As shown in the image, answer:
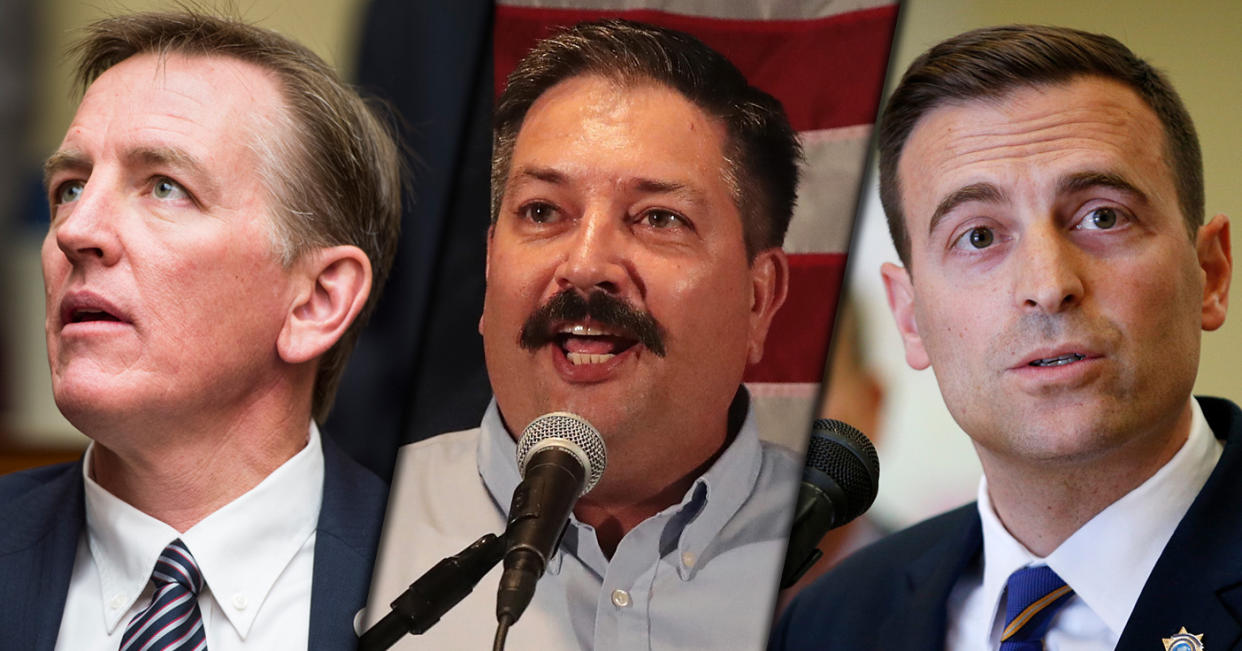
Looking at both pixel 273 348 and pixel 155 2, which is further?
pixel 155 2

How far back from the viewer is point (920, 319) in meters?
2.01

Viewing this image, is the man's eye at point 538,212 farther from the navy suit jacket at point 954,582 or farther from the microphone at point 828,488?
the navy suit jacket at point 954,582

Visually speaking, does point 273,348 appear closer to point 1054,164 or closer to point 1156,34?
point 1054,164

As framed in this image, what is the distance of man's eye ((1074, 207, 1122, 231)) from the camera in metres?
1.87

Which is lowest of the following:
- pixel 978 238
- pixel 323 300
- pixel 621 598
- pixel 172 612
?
pixel 172 612

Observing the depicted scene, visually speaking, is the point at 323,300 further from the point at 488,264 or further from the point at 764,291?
the point at 764,291

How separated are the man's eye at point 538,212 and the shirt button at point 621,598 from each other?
1.94ft

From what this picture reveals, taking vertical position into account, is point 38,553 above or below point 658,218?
below

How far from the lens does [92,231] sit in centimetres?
190

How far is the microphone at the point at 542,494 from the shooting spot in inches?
57.3

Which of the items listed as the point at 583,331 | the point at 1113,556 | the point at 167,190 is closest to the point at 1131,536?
the point at 1113,556

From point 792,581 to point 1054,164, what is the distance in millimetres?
772

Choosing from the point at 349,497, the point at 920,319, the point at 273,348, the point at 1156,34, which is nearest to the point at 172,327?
the point at 273,348

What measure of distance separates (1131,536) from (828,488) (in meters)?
0.46
